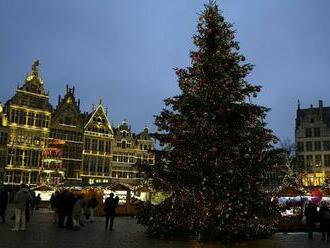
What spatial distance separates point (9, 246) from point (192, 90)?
829cm

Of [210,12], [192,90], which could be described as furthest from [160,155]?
[210,12]

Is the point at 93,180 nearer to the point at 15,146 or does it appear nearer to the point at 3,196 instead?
the point at 15,146

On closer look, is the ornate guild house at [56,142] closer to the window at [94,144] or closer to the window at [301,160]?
the window at [94,144]

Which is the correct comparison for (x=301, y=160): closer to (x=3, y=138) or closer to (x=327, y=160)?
(x=327, y=160)

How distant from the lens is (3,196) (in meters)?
20.8

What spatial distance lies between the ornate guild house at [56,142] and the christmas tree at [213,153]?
32116 millimetres

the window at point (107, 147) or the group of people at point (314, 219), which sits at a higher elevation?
the window at point (107, 147)

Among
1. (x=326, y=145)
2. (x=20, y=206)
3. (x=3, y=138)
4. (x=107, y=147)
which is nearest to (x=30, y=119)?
(x=3, y=138)

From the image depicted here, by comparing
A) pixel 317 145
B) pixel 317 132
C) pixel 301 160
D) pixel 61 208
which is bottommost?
pixel 61 208

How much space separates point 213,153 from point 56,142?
41910mm

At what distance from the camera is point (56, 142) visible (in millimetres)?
54469

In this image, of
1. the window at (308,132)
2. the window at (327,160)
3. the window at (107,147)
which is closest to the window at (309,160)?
the window at (327,160)

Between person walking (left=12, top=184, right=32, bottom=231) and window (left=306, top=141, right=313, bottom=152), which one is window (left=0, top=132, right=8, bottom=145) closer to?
person walking (left=12, top=184, right=32, bottom=231)

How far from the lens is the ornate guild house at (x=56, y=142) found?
54031mm
